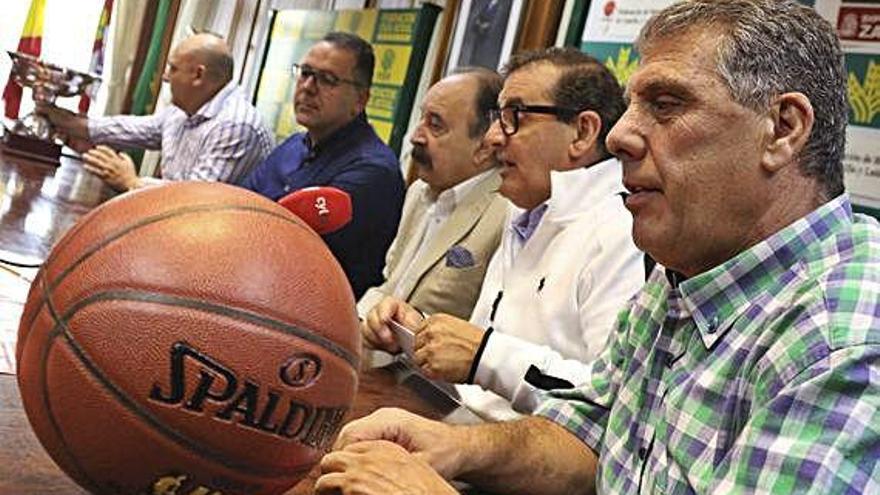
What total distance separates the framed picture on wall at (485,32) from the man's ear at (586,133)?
68.9 inches

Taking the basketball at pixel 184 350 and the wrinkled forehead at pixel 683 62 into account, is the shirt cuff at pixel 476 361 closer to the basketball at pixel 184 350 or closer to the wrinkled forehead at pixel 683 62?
the wrinkled forehead at pixel 683 62

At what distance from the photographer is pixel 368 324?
1949 millimetres

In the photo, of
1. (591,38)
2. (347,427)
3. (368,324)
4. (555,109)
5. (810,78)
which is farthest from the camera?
(591,38)

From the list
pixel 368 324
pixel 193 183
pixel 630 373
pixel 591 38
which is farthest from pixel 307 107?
pixel 193 183

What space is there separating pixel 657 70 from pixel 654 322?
32cm

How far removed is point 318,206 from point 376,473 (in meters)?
0.35

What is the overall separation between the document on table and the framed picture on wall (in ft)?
8.14

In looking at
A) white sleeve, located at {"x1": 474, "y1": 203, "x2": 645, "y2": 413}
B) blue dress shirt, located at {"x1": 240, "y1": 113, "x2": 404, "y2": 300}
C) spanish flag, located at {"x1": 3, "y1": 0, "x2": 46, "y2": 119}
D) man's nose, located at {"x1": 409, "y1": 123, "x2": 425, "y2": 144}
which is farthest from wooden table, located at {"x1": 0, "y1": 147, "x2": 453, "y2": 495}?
spanish flag, located at {"x1": 3, "y1": 0, "x2": 46, "y2": 119}

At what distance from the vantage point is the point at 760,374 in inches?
36.3

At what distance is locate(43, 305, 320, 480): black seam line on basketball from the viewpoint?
2.47ft

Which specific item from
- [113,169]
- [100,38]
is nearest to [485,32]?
[113,169]

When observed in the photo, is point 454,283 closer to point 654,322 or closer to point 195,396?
point 654,322

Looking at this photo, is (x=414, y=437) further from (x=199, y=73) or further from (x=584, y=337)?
(x=199, y=73)

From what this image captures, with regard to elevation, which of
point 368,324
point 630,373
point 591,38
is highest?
point 591,38
